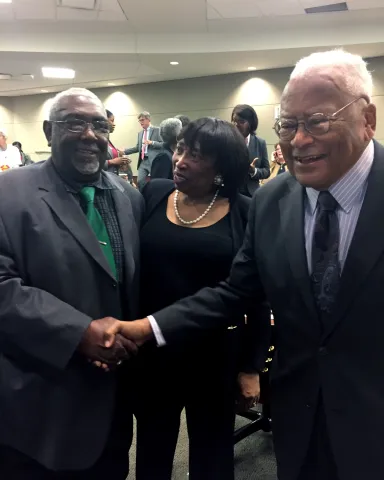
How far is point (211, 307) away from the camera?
4.92 feet

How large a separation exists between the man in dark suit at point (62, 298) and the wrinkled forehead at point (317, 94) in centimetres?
71

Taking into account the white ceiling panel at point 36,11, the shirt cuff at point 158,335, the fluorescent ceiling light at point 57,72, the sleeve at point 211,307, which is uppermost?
the white ceiling panel at point 36,11

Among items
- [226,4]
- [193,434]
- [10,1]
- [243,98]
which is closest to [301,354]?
[193,434]

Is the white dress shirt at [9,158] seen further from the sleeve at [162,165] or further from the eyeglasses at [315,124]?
the eyeglasses at [315,124]

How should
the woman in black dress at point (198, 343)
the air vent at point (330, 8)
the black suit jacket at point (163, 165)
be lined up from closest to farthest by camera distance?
the woman in black dress at point (198, 343), the black suit jacket at point (163, 165), the air vent at point (330, 8)

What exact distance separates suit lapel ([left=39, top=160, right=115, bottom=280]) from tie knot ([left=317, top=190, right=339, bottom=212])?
27.4 inches

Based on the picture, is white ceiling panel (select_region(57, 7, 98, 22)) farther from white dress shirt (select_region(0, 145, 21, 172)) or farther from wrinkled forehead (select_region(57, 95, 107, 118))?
wrinkled forehead (select_region(57, 95, 107, 118))

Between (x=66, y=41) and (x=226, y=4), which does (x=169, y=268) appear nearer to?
(x=226, y=4)

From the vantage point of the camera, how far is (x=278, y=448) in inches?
52.1

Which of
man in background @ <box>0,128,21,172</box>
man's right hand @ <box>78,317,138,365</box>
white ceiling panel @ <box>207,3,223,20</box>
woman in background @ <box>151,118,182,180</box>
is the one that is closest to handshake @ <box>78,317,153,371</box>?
man's right hand @ <box>78,317,138,365</box>

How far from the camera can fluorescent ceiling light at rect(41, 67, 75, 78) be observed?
32.9ft

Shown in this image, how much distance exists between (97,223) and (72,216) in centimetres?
11

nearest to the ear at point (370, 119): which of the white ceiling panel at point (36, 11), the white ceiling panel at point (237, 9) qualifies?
the white ceiling panel at point (237, 9)

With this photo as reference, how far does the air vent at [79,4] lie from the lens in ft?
22.0
